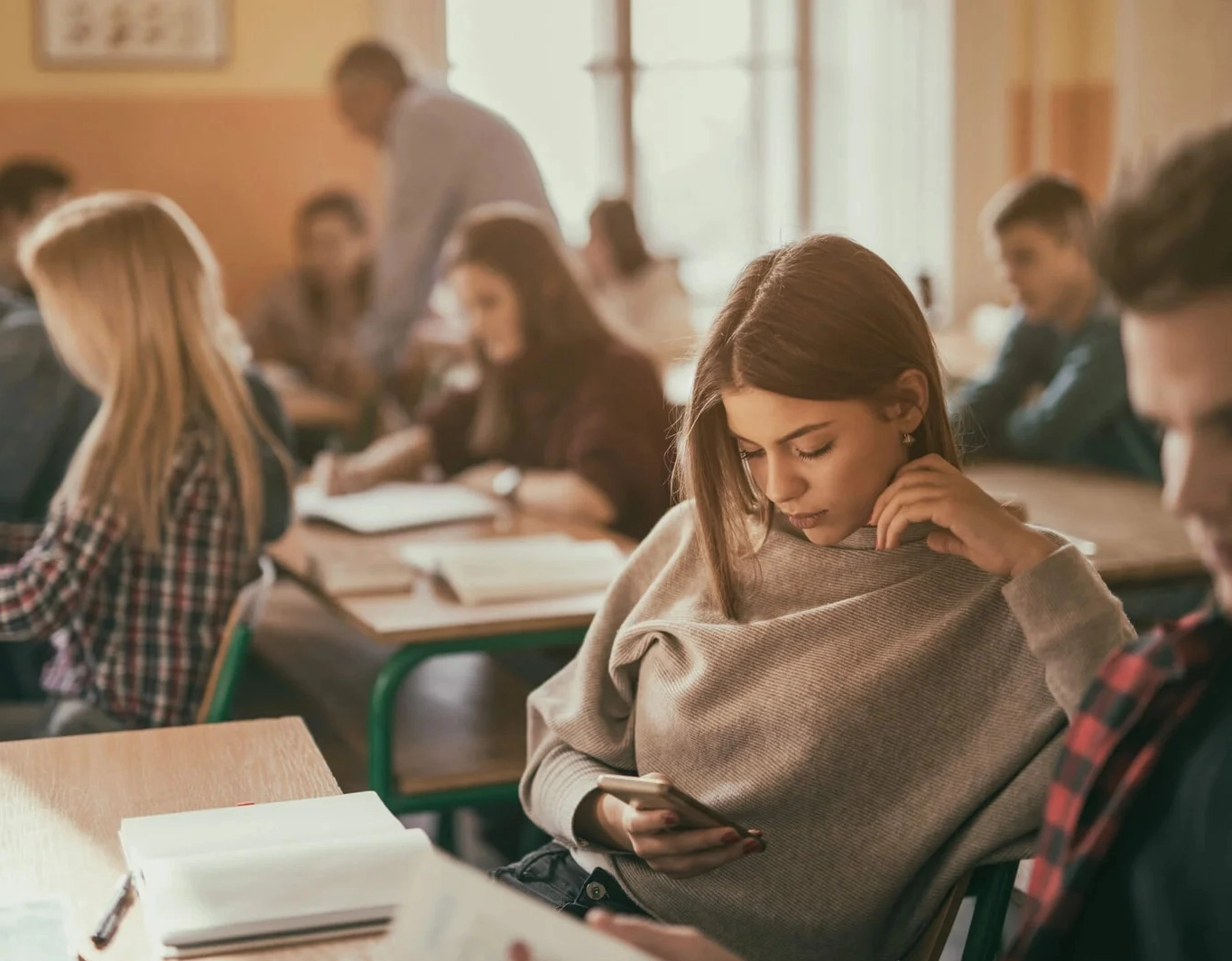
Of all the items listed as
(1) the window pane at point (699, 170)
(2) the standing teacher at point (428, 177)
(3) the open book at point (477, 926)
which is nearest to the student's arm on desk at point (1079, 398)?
(2) the standing teacher at point (428, 177)

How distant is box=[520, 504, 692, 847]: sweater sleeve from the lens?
1.64 m

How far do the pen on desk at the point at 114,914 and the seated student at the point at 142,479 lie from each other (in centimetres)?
108

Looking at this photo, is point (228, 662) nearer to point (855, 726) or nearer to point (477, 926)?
point (855, 726)

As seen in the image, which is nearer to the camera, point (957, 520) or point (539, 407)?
point (957, 520)

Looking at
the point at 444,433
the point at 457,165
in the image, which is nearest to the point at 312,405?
the point at 457,165

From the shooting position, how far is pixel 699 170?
25.0 feet

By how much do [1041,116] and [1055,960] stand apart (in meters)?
6.96

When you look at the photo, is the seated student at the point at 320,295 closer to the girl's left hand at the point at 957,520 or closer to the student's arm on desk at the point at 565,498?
the student's arm on desk at the point at 565,498

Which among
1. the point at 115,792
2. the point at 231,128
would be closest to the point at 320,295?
the point at 231,128

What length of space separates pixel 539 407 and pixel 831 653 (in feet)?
6.35

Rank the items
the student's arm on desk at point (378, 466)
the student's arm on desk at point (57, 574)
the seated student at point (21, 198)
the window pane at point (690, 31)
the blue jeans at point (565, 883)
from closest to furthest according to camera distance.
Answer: the blue jeans at point (565, 883) < the student's arm on desk at point (57, 574) < the student's arm on desk at point (378, 466) < the seated student at point (21, 198) < the window pane at point (690, 31)

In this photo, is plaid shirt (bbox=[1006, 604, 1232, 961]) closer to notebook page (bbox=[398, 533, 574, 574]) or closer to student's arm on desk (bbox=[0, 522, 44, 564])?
notebook page (bbox=[398, 533, 574, 574])

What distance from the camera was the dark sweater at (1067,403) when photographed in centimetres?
356

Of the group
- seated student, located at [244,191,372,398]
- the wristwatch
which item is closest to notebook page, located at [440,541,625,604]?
the wristwatch
